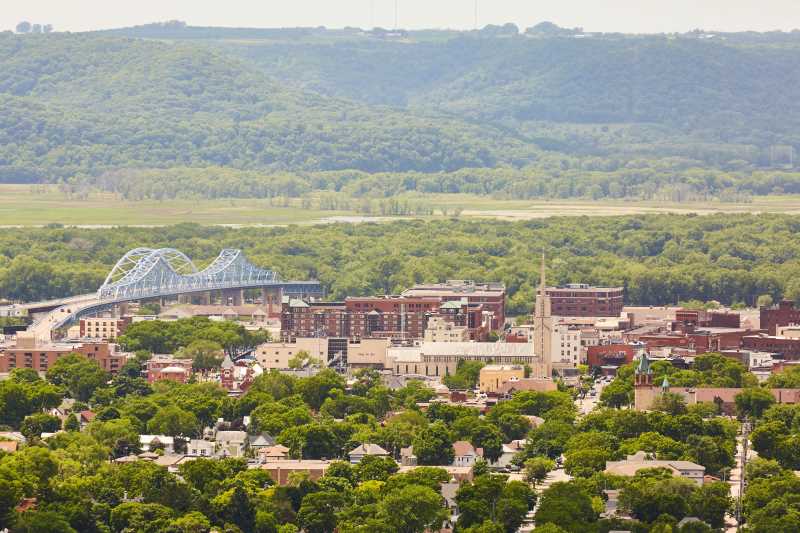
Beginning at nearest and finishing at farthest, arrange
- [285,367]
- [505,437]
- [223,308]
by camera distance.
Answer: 1. [505,437]
2. [285,367]
3. [223,308]

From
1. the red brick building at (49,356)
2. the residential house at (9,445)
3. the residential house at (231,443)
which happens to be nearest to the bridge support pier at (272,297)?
the red brick building at (49,356)

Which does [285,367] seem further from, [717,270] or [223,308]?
[717,270]

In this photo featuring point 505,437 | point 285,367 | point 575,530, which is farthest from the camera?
point 285,367

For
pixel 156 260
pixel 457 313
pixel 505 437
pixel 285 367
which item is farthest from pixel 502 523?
pixel 156 260

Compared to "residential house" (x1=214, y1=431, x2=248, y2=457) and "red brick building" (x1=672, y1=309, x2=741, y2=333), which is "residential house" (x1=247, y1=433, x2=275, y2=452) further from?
"red brick building" (x1=672, y1=309, x2=741, y2=333)

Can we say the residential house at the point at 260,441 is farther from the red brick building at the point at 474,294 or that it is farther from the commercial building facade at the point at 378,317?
the red brick building at the point at 474,294

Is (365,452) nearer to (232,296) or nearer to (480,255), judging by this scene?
(232,296)

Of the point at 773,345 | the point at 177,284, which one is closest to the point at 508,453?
the point at 773,345
